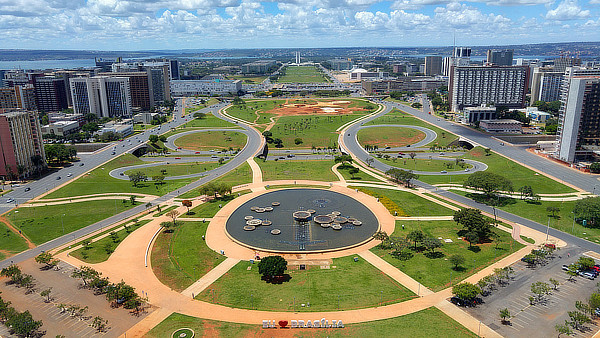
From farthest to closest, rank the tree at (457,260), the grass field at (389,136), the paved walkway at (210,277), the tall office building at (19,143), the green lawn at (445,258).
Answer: the grass field at (389,136), the tall office building at (19,143), the tree at (457,260), the green lawn at (445,258), the paved walkway at (210,277)

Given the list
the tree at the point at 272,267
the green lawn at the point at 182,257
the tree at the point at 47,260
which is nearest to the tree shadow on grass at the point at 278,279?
the tree at the point at 272,267

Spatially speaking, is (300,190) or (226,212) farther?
(300,190)

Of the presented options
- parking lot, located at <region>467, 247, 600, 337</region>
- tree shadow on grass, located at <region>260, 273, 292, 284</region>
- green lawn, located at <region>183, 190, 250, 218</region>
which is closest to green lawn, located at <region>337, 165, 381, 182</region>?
green lawn, located at <region>183, 190, 250, 218</region>

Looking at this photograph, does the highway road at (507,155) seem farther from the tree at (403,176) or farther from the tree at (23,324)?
the tree at (23,324)

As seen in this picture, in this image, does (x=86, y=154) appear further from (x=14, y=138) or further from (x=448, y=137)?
(x=448, y=137)

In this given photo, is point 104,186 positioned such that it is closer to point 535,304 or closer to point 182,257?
point 182,257

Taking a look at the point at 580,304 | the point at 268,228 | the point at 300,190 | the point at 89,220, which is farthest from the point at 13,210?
the point at 580,304

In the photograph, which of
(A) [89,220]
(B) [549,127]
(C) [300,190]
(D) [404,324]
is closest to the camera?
(D) [404,324]
